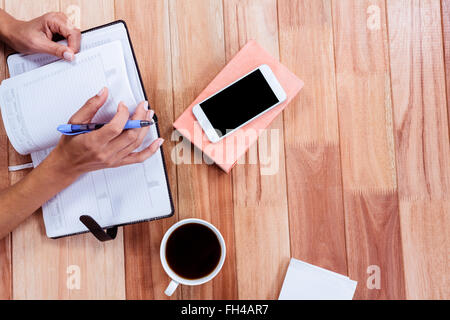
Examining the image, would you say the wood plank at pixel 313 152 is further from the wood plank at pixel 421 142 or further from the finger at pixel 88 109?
the finger at pixel 88 109

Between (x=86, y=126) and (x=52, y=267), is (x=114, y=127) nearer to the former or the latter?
(x=86, y=126)

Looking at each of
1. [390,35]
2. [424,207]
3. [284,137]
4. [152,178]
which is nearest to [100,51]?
[152,178]

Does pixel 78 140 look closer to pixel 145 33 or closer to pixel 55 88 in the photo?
pixel 55 88

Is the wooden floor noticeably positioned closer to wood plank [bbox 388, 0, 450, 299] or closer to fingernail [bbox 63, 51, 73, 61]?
wood plank [bbox 388, 0, 450, 299]

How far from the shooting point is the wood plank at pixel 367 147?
2.25ft

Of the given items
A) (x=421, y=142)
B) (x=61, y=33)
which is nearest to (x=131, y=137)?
(x=61, y=33)

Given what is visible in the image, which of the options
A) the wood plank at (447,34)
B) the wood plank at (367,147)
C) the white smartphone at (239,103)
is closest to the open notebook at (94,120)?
the white smartphone at (239,103)

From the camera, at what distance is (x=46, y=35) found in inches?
24.5

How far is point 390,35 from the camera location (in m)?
0.70

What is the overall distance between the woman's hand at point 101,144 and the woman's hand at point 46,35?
0.13 m

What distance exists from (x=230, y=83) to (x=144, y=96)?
0.17 meters

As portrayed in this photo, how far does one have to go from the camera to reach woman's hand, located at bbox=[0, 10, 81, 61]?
0.61m

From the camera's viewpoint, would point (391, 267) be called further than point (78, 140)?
Yes

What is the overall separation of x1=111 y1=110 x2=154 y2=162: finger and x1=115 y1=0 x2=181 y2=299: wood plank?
0.11 meters
